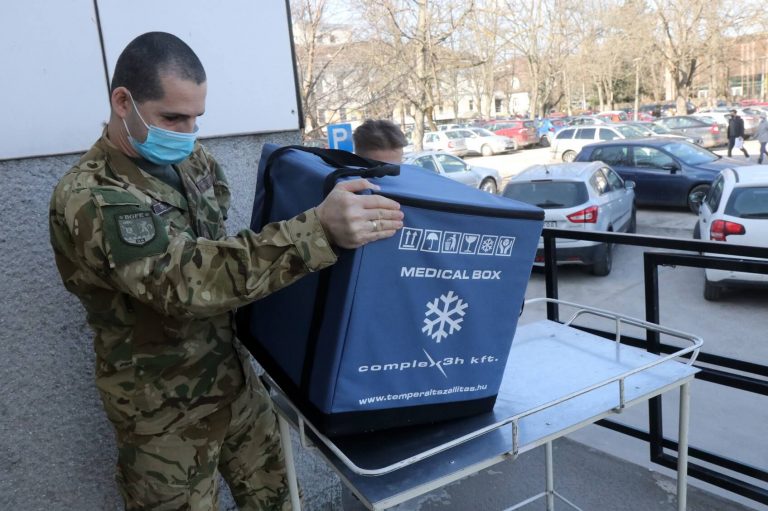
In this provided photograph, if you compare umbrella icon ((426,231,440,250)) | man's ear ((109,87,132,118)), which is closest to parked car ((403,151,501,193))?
man's ear ((109,87,132,118))

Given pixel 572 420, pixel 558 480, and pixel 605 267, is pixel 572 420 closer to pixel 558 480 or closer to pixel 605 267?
pixel 558 480

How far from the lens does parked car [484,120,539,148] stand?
34250mm

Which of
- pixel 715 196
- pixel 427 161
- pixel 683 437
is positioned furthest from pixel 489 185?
pixel 683 437

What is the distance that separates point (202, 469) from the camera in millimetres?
1904

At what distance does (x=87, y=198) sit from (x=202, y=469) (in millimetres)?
861

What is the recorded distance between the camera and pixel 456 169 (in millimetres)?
16438

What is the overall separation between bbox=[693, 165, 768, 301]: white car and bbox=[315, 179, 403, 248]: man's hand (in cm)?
658

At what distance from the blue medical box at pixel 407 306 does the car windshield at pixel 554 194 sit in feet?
25.9

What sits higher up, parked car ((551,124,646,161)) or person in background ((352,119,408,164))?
person in background ((352,119,408,164))

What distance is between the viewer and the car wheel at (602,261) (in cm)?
908

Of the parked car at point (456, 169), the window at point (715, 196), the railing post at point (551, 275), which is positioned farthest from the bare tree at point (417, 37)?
the railing post at point (551, 275)

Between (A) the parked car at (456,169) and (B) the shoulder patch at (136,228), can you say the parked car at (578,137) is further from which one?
(B) the shoulder patch at (136,228)

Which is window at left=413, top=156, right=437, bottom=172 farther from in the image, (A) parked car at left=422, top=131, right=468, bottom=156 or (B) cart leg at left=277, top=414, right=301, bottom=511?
(B) cart leg at left=277, top=414, right=301, bottom=511

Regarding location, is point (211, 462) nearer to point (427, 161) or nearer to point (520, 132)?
point (427, 161)
